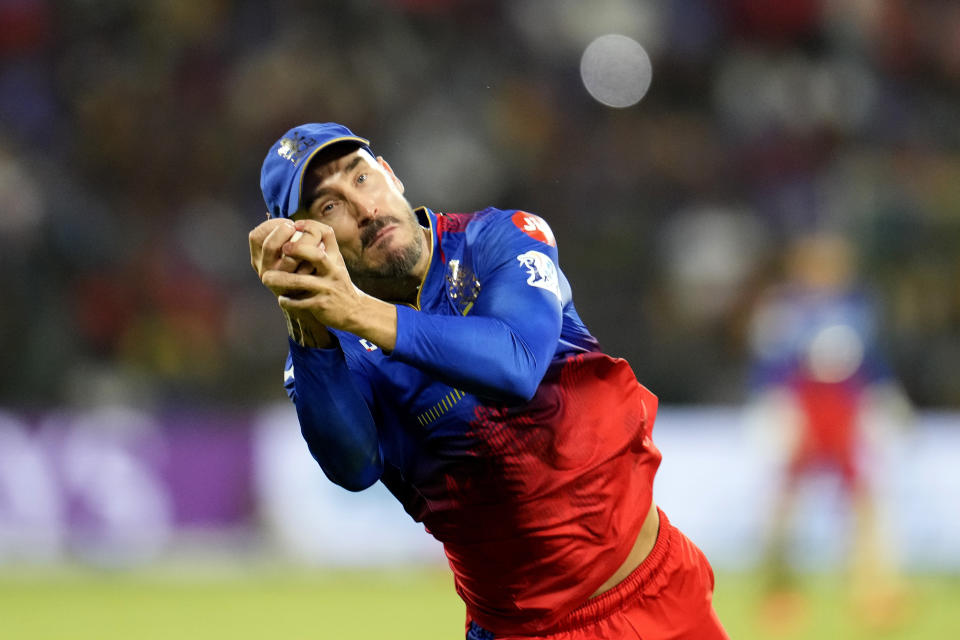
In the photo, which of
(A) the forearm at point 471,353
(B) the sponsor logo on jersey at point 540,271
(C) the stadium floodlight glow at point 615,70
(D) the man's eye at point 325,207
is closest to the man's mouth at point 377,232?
(D) the man's eye at point 325,207

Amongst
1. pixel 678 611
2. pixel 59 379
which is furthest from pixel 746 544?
pixel 678 611

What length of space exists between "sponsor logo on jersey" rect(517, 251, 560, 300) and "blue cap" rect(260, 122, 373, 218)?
21.8 inches

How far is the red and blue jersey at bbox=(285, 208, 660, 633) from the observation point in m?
3.29

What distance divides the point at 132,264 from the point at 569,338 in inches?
362

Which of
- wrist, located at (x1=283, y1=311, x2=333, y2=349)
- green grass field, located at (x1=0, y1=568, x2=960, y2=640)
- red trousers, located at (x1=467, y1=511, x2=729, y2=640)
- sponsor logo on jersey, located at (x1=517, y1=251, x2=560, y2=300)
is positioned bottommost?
green grass field, located at (x1=0, y1=568, x2=960, y2=640)

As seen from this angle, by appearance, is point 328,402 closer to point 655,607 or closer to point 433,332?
point 433,332

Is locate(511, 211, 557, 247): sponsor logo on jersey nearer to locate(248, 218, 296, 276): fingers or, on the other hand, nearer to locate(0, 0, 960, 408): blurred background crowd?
locate(248, 218, 296, 276): fingers

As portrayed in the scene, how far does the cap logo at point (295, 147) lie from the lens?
3.31 m

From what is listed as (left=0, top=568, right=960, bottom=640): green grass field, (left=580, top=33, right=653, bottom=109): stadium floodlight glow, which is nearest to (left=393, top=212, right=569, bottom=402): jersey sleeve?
(left=0, top=568, right=960, bottom=640): green grass field

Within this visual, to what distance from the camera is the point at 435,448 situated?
345cm

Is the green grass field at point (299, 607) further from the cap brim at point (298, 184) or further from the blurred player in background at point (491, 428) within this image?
the cap brim at point (298, 184)

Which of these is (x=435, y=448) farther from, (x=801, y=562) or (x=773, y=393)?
(x=801, y=562)

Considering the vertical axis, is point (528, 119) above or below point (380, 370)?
above

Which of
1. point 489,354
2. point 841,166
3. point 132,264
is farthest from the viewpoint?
point 841,166
